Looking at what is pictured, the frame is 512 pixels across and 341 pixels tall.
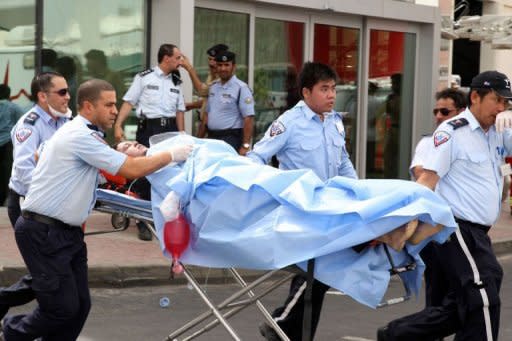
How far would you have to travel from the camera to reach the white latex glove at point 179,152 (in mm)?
5984

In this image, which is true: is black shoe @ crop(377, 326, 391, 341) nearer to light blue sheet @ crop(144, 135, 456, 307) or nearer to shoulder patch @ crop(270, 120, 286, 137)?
light blue sheet @ crop(144, 135, 456, 307)

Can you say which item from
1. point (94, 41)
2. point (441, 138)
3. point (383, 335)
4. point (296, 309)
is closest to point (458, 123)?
point (441, 138)

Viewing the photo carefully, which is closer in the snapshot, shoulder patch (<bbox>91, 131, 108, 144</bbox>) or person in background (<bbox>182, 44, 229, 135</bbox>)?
shoulder patch (<bbox>91, 131, 108, 144</bbox>)

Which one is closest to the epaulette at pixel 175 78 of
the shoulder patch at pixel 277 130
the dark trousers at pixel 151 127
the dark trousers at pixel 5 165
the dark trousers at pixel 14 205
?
the dark trousers at pixel 151 127

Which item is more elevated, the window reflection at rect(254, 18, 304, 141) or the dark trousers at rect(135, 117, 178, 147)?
the window reflection at rect(254, 18, 304, 141)

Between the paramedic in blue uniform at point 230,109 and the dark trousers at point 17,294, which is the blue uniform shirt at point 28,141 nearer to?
the dark trousers at point 17,294

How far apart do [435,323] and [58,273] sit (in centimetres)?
216

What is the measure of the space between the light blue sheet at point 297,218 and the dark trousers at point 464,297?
0.55 m

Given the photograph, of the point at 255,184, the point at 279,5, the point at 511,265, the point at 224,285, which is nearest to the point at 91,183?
the point at 255,184

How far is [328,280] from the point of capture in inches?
220

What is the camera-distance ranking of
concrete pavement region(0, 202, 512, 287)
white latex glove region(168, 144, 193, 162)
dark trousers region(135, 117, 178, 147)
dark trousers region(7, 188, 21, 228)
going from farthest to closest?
dark trousers region(135, 117, 178, 147)
concrete pavement region(0, 202, 512, 287)
dark trousers region(7, 188, 21, 228)
white latex glove region(168, 144, 193, 162)

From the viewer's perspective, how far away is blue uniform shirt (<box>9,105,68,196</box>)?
24.8ft

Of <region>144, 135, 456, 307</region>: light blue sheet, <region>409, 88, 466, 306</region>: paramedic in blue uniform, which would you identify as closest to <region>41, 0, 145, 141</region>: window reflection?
<region>409, 88, 466, 306</region>: paramedic in blue uniform

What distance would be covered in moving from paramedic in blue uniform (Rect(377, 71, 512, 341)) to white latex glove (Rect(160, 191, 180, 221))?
1.51 m
